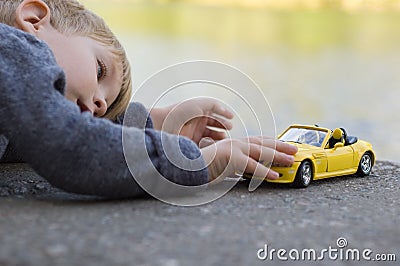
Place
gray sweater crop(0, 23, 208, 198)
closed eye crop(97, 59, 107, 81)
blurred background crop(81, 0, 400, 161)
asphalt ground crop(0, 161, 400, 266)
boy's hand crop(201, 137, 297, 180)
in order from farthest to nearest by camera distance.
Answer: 1. blurred background crop(81, 0, 400, 161)
2. closed eye crop(97, 59, 107, 81)
3. boy's hand crop(201, 137, 297, 180)
4. gray sweater crop(0, 23, 208, 198)
5. asphalt ground crop(0, 161, 400, 266)

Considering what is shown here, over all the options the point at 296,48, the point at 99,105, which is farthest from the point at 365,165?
the point at 296,48

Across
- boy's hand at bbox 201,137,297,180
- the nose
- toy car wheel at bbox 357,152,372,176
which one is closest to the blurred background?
the nose

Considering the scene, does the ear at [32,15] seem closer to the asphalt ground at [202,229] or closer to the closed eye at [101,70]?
the closed eye at [101,70]

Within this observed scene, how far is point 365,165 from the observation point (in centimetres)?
102

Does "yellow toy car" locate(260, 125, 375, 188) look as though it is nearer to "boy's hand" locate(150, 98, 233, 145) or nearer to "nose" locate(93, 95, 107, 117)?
"boy's hand" locate(150, 98, 233, 145)

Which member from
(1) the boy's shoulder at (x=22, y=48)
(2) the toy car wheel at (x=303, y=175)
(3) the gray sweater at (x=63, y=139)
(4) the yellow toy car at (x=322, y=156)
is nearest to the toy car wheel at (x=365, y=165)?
(4) the yellow toy car at (x=322, y=156)

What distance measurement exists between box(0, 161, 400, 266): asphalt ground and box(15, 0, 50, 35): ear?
0.23 meters

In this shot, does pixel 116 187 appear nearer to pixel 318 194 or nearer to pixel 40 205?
pixel 40 205

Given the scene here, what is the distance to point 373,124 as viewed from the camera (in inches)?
83.3

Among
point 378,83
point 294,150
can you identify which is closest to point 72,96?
point 294,150

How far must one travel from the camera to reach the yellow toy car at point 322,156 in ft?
2.89

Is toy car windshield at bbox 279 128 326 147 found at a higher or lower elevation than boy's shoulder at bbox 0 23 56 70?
lower

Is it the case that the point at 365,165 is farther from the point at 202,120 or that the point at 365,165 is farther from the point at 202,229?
the point at 202,229

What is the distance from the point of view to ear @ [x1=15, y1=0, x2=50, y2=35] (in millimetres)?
908
